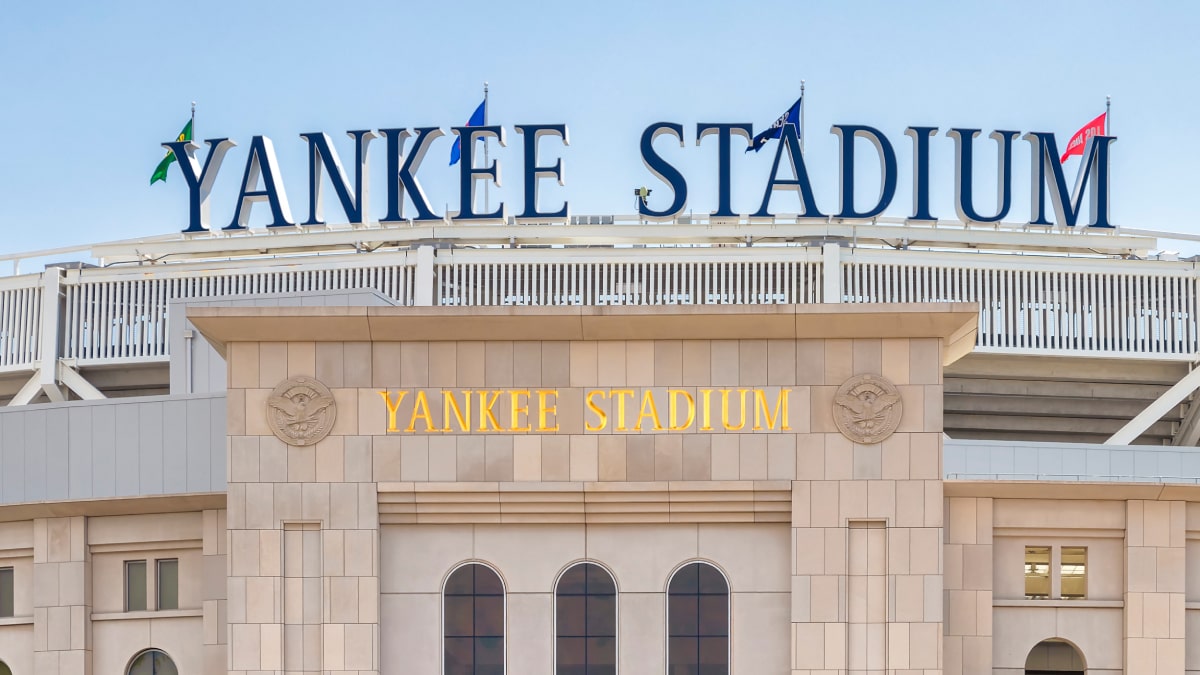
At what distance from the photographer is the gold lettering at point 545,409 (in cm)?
3512

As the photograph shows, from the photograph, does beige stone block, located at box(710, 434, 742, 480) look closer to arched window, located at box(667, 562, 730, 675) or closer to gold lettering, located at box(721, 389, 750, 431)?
gold lettering, located at box(721, 389, 750, 431)

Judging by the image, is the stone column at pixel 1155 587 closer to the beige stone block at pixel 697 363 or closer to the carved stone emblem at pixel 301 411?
the beige stone block at pixel 697 363

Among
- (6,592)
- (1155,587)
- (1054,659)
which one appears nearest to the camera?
(1155,587)

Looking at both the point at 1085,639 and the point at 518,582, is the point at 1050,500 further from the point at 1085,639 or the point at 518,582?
the point at 518,582

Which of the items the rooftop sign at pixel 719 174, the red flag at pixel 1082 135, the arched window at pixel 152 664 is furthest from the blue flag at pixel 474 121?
the arched window at pixel 152 664

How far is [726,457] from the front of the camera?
35.0 m

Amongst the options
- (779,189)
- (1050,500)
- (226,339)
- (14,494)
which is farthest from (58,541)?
(779,189)

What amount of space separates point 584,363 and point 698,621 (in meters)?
5.56

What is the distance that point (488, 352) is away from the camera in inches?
1389

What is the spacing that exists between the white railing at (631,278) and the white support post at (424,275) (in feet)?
1.64

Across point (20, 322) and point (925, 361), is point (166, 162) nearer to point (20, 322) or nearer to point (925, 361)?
point (20, 322)

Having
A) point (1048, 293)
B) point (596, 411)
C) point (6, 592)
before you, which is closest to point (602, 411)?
point (596, 411)

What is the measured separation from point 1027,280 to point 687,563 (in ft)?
88.7

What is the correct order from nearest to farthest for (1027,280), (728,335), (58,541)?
(728,335) < (58,541) < (1027,280)
